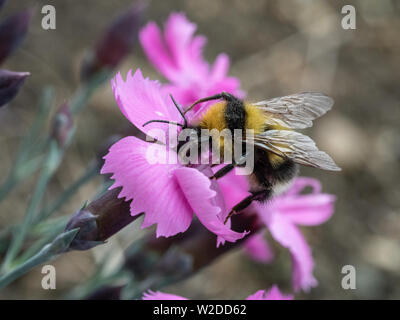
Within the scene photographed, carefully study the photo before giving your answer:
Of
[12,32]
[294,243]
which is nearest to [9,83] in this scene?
[12,32]

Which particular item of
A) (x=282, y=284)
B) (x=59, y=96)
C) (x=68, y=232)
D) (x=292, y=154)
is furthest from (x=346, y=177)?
(x=68, y=232)

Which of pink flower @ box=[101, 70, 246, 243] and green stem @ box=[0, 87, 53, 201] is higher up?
green stem @ box=[0, 87, 53, 201]

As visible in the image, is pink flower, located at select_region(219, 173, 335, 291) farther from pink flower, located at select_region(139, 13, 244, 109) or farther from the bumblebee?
pink flower, located at select_region(139, 13, 244, 109)

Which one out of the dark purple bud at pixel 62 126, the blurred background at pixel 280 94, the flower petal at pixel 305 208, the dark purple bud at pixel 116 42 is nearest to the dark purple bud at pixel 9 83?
→ the dark purple bud at pixel 62 126

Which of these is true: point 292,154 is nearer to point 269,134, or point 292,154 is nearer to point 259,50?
point 269,134

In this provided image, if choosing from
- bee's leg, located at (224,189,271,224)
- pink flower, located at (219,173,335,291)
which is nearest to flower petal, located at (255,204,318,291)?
pink flower, located at (219,173,335,291)

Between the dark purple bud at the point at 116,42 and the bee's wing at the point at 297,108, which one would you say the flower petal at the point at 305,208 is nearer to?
the bee's wing at the point at 297,108
